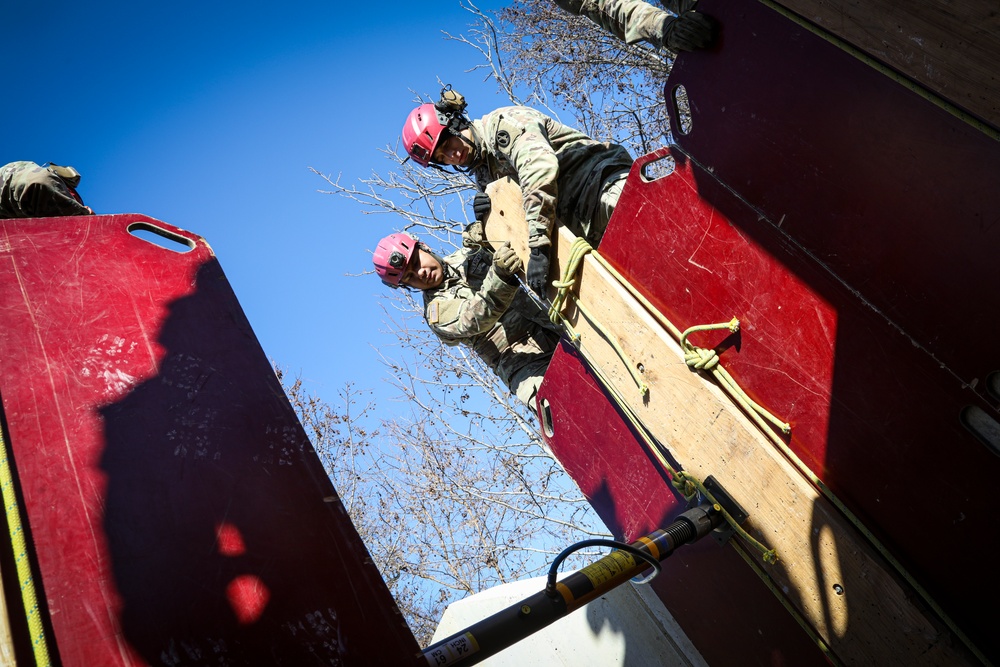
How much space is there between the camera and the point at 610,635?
3758 millimetres

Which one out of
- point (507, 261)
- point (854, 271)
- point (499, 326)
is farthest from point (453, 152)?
point (854, 271)

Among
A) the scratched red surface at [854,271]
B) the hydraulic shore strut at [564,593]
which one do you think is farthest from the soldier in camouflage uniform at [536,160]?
the hydraulic shore strut at [564,593]

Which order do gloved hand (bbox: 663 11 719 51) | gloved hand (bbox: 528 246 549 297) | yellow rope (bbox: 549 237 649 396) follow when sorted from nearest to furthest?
gloved hand (bbox: 663 11 719 51), yellow rope (bbox: 549 237 649 396), gloved hand (bbox: 528 246 549 297)

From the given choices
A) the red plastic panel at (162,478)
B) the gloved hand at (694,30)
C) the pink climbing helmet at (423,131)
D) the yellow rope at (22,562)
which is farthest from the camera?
the pink climbing helmet at (423,131)

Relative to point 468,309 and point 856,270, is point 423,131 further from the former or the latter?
point 856,270

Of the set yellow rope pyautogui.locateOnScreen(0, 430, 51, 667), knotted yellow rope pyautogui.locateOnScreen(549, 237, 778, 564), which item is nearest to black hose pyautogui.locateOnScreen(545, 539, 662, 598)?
knotted yellow rope pyautogui.locateOnScreen(549, 237, 778, 564)

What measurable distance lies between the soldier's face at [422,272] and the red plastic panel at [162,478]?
9.90 feet

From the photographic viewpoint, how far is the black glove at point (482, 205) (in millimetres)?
3750

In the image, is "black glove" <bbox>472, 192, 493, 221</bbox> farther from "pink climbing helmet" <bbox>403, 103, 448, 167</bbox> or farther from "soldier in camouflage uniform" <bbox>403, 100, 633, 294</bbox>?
"pink climbing helmet" <bbox>403, 103, 448, 167</bbox>

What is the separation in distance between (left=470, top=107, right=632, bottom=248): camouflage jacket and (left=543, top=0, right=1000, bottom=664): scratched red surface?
1088 millimetres

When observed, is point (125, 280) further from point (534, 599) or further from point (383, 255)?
point (383, 255)

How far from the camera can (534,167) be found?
344cm

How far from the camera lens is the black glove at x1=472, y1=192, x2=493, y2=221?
12.3ft

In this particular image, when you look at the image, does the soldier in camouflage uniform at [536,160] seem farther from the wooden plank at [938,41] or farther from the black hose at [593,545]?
the wooden plank at [938,41]
